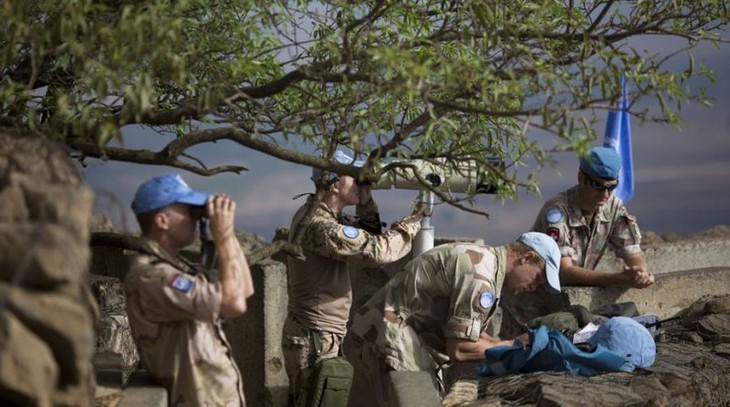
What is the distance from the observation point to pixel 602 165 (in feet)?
30.7

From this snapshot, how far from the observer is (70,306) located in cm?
489

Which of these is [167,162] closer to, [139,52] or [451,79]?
[139,52]

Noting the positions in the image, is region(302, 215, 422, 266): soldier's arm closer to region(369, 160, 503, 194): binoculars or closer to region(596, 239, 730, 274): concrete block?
region(369, 160, 503, 194): binoculars

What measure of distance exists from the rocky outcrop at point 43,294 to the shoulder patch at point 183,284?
2.82 ft

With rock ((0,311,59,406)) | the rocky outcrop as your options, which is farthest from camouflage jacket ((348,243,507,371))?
rock ((0,311,59,406))

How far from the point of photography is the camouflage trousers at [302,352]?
861 centimetres

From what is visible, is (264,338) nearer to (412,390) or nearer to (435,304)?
(435,304)

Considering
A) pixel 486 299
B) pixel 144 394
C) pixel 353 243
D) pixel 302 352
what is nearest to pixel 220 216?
pixel 144 394

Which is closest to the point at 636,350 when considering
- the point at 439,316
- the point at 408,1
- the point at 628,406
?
the point at 628,406

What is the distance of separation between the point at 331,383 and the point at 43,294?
3.76 metres

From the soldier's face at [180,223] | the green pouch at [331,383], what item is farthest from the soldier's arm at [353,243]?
the soldier's face at [180,223]

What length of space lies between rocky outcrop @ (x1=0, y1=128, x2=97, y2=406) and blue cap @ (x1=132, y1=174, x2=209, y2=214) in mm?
963

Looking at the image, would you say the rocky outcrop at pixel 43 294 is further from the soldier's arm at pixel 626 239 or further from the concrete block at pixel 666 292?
the soldier's arm at pixel 626 239

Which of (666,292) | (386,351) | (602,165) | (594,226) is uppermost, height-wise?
(602,165)
